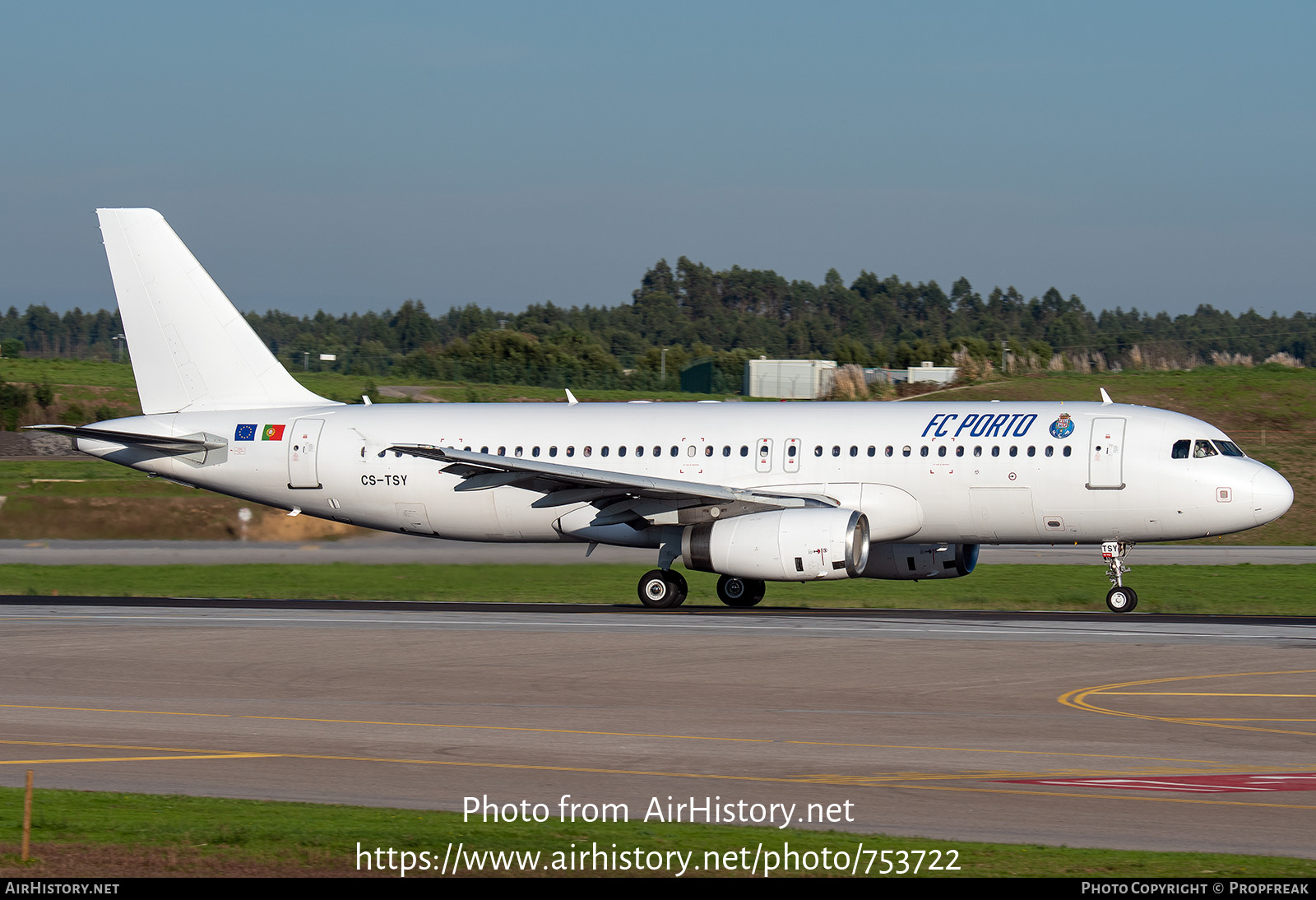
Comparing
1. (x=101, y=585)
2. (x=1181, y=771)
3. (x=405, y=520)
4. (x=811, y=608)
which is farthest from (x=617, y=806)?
(x=101, y=585)

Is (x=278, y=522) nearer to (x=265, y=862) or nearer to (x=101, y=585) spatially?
(x=101, y=585)

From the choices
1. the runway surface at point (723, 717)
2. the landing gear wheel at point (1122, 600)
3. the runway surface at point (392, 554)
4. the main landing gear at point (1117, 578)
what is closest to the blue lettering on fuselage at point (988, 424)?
the main landing gear at point (1117, 578)

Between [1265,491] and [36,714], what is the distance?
22623 millimetres

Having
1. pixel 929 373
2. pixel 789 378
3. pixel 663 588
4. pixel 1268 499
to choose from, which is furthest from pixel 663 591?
pixel 929 373

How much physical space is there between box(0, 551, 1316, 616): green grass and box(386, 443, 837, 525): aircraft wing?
9.99 ft

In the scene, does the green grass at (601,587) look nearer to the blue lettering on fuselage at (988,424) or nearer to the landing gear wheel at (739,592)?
the landing gear wheel at (739,592)

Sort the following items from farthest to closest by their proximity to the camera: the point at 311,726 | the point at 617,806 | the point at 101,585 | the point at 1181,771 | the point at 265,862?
the point at 101,585
the point at 311,726
the point at 1181,771
the point at 617,806
the point at 265,862

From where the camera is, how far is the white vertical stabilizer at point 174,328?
34969 mm

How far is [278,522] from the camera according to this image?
40.3m

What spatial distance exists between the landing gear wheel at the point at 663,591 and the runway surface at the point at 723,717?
348 centimetres

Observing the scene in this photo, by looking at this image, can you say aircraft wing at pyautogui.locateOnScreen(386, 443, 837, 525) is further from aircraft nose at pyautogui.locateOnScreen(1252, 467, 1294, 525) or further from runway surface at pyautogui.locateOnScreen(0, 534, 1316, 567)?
aircraft nose at pyautogui.locateOnScreen(1252, 467, 1294, 525)

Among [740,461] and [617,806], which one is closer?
[617,806]

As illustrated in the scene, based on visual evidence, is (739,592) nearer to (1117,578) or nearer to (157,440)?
(1117,578)

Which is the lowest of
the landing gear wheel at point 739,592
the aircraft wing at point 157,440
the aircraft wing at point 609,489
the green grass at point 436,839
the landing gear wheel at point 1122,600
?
the landing gear wheel at point 739,592
